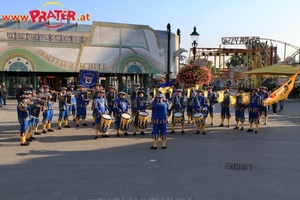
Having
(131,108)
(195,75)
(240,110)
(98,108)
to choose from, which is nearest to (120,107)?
(98,108)

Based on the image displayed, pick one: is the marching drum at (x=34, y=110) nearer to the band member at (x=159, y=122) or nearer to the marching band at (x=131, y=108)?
the marching band at (x=131, y=108)

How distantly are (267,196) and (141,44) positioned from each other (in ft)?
78.0

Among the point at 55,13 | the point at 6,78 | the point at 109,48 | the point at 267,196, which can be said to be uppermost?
the point at 55,13

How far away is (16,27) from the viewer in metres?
23.9

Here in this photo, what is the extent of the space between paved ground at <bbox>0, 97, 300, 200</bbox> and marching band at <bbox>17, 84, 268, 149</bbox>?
0.56 m

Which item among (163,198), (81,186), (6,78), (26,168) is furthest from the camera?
(6,78)

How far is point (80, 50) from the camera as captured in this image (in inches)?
1029

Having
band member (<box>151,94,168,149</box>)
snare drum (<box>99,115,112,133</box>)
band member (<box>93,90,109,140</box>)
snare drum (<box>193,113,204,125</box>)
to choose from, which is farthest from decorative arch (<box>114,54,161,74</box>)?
band member (<box>151,94,168,149</box>)

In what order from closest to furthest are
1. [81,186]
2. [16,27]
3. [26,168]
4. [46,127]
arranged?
[81,186] < [26,168] < [46,127] < [16,27]

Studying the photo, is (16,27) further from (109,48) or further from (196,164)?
(196,164)

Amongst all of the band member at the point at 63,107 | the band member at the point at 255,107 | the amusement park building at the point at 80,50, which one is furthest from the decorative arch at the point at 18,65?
the band member at the point at 255,107

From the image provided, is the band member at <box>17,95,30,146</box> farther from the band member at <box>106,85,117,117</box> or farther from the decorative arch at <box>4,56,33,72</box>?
the decorative arch at <box>4,56,33,72</box>

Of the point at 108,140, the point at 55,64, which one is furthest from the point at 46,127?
the point at 55,64

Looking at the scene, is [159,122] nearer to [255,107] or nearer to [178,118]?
[178,118]
